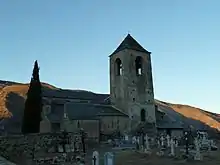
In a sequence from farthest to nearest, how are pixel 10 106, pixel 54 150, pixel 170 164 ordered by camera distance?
pixel 10 106, pixel 54 150, pixel 170 164

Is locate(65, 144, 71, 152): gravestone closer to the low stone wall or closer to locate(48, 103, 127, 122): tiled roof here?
the low stone wall

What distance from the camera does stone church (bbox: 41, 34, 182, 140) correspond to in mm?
38281

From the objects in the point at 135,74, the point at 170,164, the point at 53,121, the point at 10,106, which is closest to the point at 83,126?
the point at 53,121

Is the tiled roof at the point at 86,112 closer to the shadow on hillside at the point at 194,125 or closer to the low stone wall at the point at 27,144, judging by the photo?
the shadow on hillside at the point at 194,125

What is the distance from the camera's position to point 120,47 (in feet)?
148

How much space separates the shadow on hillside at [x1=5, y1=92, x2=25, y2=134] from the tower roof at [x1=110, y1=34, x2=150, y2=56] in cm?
2749

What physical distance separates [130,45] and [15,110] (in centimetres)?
4478

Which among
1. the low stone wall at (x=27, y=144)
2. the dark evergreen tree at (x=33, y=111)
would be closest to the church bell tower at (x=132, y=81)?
the dark evergreen tree at (x=33, y=111)

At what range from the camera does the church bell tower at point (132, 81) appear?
42.3 metres

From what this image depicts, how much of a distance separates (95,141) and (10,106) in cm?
5032

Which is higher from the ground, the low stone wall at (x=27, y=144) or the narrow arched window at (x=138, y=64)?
the narrow arched window at (x=138, y=64)

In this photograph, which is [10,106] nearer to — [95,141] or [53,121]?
[53,121]

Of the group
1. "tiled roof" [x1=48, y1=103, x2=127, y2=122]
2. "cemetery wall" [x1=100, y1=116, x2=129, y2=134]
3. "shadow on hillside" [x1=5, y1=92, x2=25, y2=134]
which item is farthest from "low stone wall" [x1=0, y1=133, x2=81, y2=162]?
"shadow on hillside" [x1=5, y1=92, x2=25, y2=134]

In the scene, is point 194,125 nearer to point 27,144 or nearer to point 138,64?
point 138,64
